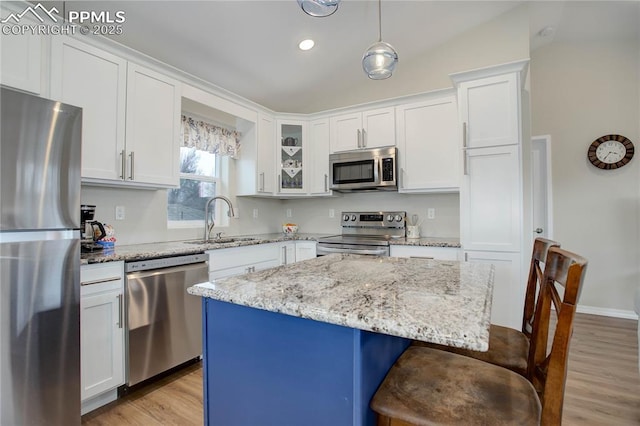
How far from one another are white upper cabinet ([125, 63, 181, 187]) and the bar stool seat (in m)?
2.20

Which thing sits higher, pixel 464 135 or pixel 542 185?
pixel 464 135

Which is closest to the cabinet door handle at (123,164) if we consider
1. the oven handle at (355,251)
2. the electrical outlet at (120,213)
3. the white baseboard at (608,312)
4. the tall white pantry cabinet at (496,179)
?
the electrical outlet at (120,213)

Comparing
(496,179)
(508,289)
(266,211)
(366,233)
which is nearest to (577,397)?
(508,289)

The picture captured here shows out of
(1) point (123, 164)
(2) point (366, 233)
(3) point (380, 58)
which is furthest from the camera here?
(2) point (366, 233)

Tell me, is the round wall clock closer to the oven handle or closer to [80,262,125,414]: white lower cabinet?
the oven handle

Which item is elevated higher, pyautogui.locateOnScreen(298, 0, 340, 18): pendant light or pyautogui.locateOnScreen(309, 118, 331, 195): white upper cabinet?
pyautogui.locateOnScreen(298, 0, 340, 18): pendant light

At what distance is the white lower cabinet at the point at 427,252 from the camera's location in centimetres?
270

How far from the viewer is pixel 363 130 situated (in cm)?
339

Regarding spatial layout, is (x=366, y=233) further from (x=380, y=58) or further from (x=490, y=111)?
(x=380, y=58)

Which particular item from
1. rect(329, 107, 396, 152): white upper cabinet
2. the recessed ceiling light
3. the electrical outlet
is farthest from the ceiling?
the electrical outlet

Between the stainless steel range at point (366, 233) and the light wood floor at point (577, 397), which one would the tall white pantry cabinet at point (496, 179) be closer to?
the light wood floor at point (577, 397)

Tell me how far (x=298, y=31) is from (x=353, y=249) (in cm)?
210

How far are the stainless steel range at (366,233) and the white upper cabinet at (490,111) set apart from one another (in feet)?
3.76

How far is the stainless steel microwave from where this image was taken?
317cm
